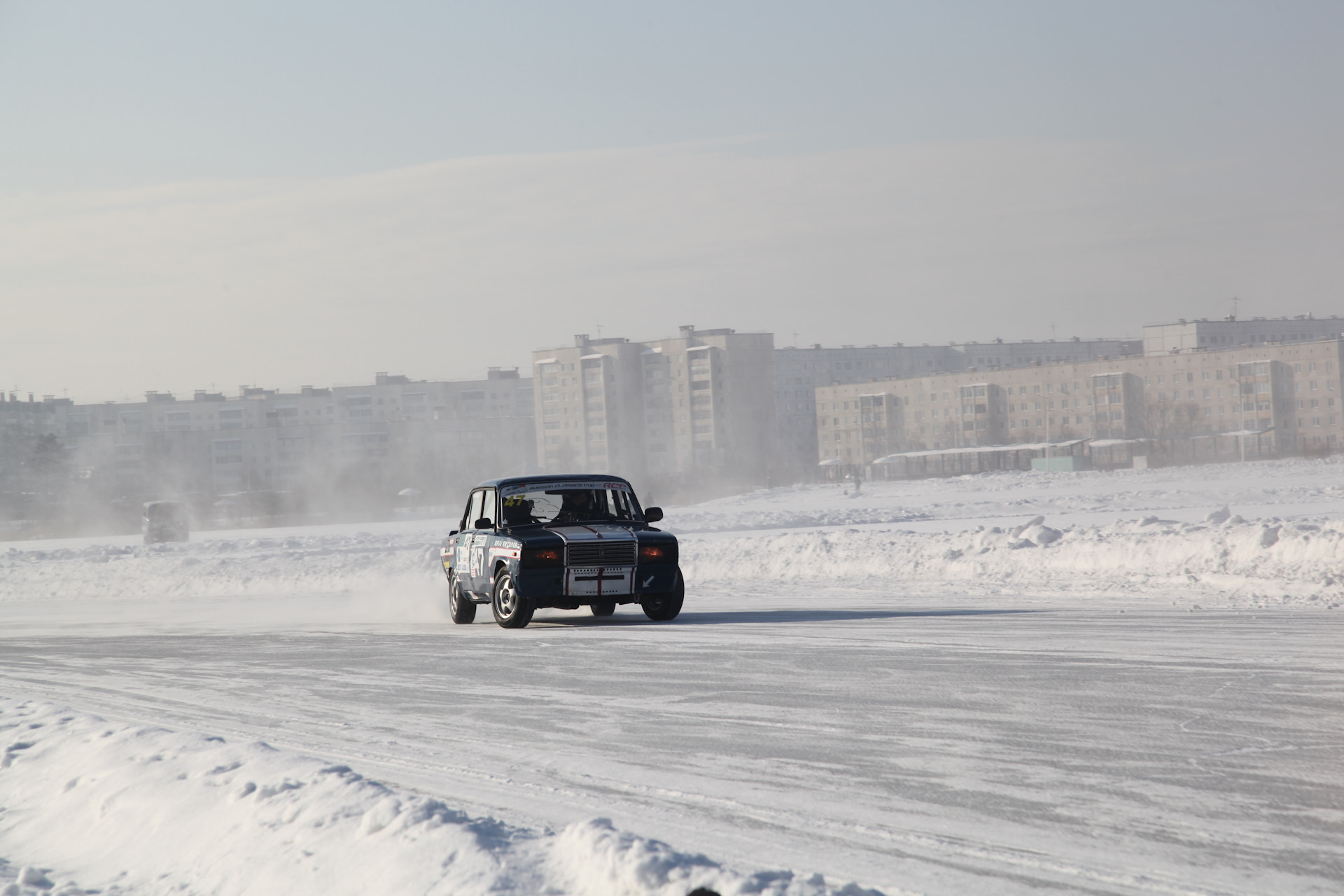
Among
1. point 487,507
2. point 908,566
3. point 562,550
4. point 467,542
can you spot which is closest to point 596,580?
point 562,550

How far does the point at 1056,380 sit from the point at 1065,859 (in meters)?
138

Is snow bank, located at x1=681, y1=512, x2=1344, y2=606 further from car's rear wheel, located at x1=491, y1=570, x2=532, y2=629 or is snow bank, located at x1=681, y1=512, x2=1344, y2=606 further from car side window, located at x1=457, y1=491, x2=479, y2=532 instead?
car's rear wheel, located at x1=491, y1=570, x2=532, y2=629

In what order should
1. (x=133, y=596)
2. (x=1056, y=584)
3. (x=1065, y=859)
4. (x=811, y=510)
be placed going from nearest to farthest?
(x=1065, y=859) → (x=1056, y=584) → (x=133, y=596) → (x=811, y=510)

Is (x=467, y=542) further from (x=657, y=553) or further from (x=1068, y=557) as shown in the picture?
(x=1068, y=557)

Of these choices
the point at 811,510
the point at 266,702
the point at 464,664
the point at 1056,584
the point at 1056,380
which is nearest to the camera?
the point at 266,702

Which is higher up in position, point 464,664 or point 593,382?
point 593,382

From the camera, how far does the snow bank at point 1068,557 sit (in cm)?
1658

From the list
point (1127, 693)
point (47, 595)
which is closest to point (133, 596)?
point (47, 595)

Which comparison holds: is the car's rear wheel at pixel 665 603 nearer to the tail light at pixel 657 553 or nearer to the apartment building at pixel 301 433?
the tail light at pixel 657 553

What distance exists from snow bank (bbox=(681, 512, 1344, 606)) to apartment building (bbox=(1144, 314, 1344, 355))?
150552 millimetres

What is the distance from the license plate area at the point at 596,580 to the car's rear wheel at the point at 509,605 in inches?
25.0

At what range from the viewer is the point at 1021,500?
4662 cm

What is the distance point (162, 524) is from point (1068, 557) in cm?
4269

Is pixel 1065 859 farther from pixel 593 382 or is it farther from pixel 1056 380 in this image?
pixel 593 382
